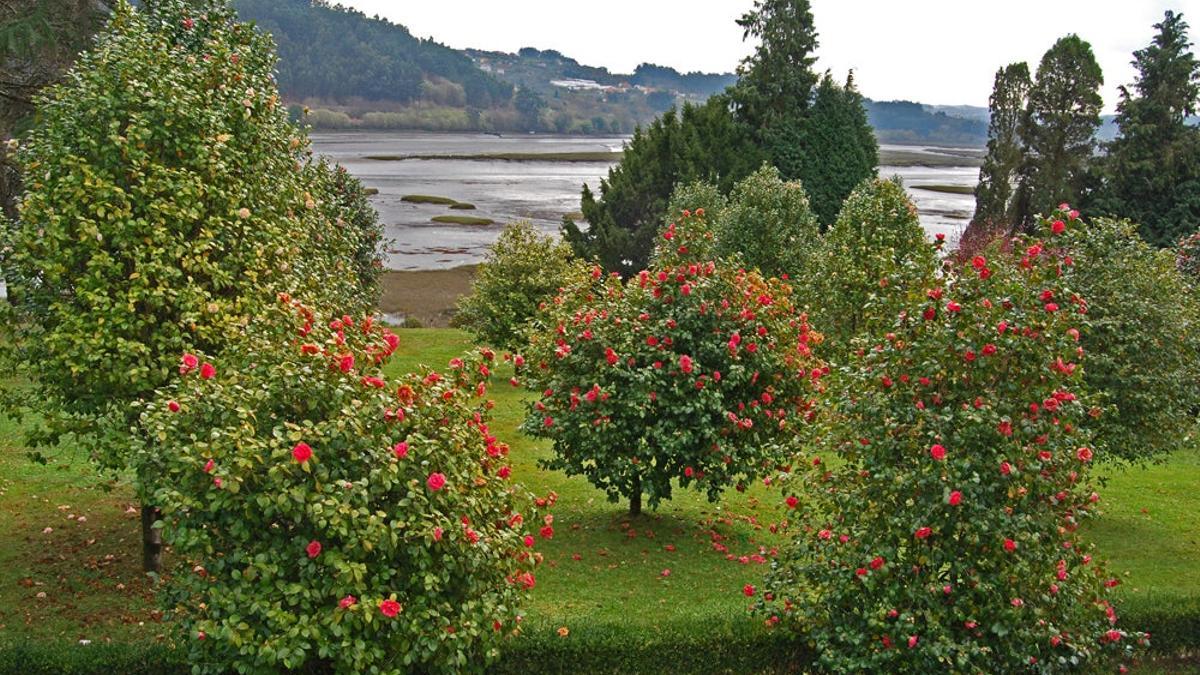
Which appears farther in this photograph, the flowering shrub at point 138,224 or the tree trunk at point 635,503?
the tree trunk at point 635,503

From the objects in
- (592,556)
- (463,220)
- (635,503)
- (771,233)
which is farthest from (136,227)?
(463,220)

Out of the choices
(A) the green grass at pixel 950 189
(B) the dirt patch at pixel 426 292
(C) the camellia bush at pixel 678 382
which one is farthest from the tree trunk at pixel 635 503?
(A) the green grass at pixel 950 189

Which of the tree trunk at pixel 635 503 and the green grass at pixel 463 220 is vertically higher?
the tree trunk at pixel 635 503

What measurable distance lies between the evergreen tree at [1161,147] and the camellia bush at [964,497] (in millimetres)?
44001

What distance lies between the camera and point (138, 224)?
42.4 ft

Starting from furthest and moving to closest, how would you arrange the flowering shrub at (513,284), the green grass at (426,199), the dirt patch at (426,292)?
the green grass at (426,199), the dirt patch at (426,292), the flowering shrub at (513,284)

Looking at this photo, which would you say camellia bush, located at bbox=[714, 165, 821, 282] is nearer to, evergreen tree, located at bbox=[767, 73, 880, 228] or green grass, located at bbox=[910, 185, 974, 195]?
evergreen tree, located at bbox=[767, 73, 880, 228]

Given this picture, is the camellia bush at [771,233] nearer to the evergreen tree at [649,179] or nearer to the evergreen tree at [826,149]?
the evergreen tree at [649,179]

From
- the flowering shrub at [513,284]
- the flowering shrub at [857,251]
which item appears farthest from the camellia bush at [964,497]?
the flowering shrub at [513,284]

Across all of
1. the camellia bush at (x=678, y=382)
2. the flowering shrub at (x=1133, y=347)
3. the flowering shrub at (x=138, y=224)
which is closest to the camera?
the flowering shrub at (x=138, y=224)

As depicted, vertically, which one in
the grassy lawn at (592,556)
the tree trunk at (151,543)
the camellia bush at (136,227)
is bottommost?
the grassy lawn at (592,556)

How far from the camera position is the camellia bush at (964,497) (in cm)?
1079

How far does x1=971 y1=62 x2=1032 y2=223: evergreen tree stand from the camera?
189 ft

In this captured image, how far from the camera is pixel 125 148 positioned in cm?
1319
